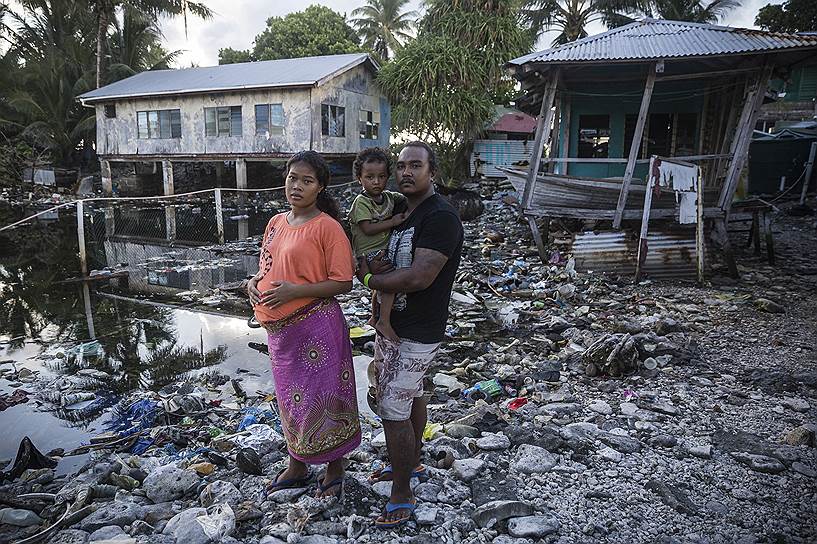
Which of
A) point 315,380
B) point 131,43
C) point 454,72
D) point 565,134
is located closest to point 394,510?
point 315,380

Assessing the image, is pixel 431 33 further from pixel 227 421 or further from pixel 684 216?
pixel 227 421

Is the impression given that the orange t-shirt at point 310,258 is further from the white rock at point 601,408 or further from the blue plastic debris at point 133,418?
the white rock at point 601,408

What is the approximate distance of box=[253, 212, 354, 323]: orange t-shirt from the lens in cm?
250

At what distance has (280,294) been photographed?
2.47 meters

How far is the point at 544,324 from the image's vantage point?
645 cm

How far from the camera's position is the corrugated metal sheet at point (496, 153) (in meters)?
22.4

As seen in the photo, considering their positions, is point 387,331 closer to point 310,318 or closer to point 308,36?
point 310,318

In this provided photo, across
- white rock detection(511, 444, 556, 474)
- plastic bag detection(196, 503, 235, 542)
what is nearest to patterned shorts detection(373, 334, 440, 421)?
plastic bag detection(196, 503, 235, 542)

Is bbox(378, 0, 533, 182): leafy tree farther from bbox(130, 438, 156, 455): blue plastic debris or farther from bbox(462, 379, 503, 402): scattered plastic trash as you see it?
bbox(130, 438, 156, 455): blue plastic debris

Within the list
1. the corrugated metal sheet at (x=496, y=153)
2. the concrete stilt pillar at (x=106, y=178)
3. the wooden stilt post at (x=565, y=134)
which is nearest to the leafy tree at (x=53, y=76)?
the concrete stilt pillar at (x=106, y=178)

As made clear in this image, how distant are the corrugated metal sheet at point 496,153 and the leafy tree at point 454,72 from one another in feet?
2.27

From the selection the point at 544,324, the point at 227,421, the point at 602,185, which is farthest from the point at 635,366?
the point at 602,185

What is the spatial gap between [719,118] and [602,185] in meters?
4.22

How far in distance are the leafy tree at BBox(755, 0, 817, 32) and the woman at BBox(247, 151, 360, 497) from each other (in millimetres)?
22867
